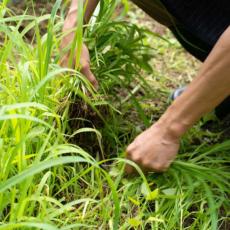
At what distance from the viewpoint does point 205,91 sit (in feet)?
4.66

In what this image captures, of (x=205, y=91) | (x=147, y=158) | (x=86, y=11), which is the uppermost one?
(x=205, y=91)

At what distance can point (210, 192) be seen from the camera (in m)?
1.51

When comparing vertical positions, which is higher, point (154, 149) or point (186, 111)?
point (186, 111)

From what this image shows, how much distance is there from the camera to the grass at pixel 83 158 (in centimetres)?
132

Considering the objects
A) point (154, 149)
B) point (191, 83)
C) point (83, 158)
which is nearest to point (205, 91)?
point (191, 83)

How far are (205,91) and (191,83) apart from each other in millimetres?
57

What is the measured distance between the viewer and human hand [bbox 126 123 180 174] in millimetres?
1492

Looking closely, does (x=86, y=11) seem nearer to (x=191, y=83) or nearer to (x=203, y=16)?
(x=203, y=16)

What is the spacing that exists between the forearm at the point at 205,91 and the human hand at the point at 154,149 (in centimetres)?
3

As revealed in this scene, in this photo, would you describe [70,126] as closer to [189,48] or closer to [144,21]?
[189,48]

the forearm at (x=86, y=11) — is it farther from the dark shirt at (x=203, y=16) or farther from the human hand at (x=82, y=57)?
the dark shirt at (x=203, y=16)

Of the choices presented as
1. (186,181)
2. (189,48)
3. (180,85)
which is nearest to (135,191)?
(186,181)

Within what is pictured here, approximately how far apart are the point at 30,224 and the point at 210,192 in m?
0.57

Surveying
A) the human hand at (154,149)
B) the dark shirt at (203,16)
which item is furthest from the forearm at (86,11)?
the human hand at (154,149)
